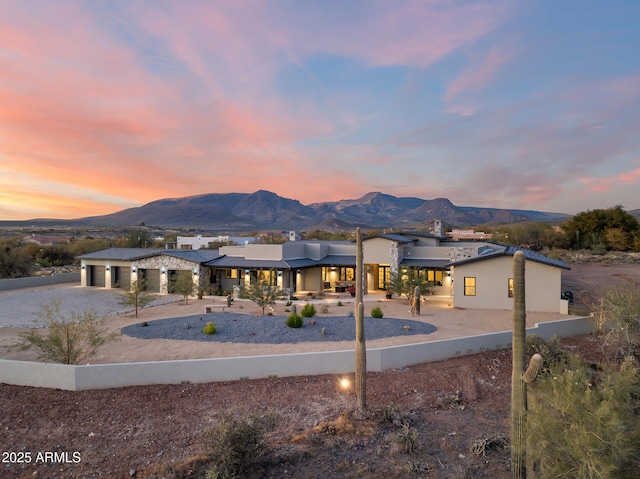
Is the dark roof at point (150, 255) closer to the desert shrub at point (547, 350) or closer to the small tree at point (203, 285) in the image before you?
the small tree at point (203, 285)

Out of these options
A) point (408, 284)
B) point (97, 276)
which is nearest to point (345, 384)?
point (408, 284)

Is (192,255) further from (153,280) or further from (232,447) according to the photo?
(232,447)

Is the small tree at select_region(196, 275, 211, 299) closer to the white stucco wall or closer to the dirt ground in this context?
the dirt ground

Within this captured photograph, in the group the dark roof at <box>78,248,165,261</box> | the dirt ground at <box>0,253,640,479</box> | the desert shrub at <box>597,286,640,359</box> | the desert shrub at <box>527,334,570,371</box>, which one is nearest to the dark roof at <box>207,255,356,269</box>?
the dark roof at <box>78,248,165,261</box>

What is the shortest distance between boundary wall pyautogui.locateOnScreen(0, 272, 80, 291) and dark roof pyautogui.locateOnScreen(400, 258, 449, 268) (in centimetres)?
3216

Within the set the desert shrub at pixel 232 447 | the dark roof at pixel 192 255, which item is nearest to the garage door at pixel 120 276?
the dark roof at pixel 192 255

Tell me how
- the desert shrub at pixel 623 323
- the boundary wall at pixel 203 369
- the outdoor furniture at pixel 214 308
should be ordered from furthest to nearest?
the outdoor furniture at pixel 214 308
the desert shrub at pixel 623 323
the boundary wall at pixel 203 369

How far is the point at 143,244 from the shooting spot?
48.4 metres

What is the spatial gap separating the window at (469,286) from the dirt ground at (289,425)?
31.8 feet

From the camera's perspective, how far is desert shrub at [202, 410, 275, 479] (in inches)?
278

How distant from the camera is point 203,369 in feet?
38.1

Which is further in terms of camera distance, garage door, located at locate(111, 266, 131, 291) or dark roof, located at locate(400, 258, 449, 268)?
garage door, located at locate(111, 266, 131, 291)

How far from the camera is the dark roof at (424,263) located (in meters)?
27.6

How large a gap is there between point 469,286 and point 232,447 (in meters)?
19.5
